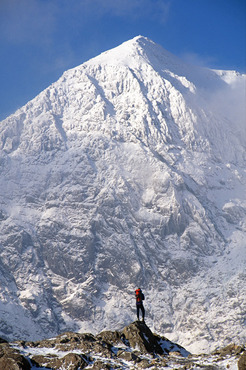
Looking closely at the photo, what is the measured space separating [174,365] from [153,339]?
30.1ft

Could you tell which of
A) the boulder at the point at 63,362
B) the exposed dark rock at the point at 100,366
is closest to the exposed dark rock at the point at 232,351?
the exposed dark rock at the point at 100,366

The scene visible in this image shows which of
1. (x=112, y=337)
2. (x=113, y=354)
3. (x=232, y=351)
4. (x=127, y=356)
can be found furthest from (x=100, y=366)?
(x=232, y=351)

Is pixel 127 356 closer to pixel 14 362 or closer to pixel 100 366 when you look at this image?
pixel 100 366

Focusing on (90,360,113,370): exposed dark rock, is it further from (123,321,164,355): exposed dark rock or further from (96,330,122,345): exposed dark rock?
(96,330,122,345): exposed dark rock

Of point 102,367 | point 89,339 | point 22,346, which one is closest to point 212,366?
point 102,367

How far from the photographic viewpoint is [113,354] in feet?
180

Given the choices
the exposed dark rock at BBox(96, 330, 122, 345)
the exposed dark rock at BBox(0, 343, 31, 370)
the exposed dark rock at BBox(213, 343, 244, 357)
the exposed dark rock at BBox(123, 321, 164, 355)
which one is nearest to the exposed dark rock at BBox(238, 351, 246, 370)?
the exposed dark rock at BBox(213, 343, 244, 357)

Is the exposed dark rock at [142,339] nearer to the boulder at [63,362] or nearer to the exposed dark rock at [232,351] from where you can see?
the exposed dark rock at [232,351]

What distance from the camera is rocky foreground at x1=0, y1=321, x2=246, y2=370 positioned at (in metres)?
50.5

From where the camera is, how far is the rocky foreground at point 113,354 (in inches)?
1987

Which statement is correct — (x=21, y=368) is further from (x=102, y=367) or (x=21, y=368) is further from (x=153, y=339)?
(x=153, y=339)

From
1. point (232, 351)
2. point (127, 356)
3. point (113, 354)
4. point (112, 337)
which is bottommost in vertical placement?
point (232, 351)

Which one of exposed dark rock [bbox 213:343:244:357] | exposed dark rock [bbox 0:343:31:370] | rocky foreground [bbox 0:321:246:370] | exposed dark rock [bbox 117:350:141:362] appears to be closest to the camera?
exposed dark rock [bbox 0:343:31:370]

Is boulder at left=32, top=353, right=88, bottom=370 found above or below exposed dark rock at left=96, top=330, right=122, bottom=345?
below
